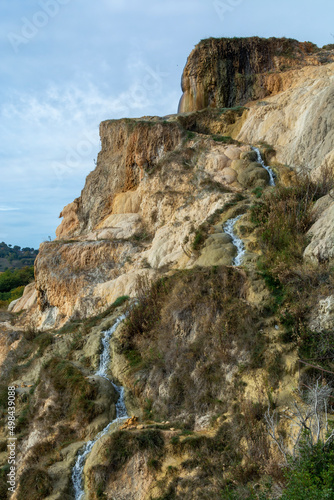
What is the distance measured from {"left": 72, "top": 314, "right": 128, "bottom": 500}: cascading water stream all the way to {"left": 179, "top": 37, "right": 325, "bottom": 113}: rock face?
22889mm

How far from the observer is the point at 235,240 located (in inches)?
580

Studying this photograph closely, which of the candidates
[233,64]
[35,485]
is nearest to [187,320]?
[35,485]

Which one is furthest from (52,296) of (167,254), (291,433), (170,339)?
(291,433)

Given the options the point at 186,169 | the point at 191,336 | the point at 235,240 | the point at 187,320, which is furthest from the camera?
the point at 186,169

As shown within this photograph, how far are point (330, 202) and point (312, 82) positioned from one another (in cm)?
1557

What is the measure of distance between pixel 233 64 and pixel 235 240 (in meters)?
22.3

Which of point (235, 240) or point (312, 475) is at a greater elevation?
point (235, 240)

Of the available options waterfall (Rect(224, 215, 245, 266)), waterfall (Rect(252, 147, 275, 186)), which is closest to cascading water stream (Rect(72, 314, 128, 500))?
waterfall (Rect(224, 215, 245, 266))

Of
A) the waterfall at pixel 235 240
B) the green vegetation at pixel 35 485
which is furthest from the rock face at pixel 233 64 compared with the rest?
the green vegetation at pixel 35 485

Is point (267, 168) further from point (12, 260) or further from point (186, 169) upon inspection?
point (12, 260)

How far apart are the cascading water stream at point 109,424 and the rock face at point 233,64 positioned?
2289 cm

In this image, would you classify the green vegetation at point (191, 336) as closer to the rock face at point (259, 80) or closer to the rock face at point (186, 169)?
the rock face at point (186, 169)

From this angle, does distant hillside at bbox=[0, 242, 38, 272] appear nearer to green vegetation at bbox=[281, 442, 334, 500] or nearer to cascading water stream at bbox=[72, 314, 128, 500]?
cascading water stream at bbox=[72, 314, 128, 500]

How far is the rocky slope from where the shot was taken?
857cm
